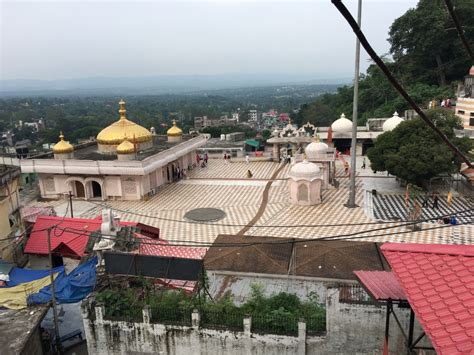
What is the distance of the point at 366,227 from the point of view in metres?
20.9

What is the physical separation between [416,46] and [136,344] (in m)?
48.5

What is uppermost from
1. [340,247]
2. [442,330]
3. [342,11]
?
[342,11]

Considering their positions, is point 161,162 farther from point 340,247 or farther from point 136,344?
point 136,344

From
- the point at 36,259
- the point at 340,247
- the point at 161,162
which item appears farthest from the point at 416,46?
the point at 36,259

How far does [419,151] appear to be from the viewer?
23.6 metres

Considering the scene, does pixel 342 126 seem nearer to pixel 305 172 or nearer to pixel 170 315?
pixel 305 172

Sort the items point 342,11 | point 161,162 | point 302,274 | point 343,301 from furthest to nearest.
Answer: point 161,162 → point 302,274 → point 343,301 → point 342,11

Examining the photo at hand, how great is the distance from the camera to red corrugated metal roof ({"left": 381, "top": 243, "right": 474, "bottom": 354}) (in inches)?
211

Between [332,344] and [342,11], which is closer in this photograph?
[342,11]

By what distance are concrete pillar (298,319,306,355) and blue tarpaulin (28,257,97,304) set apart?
5765mm

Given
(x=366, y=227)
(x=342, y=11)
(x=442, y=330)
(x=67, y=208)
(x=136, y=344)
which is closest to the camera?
(x=342, y=11)

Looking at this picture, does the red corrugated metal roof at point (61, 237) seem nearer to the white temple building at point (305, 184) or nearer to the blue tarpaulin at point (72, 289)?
the blue tarpaulin at point (72, 289)

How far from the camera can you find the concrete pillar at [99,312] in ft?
34.8

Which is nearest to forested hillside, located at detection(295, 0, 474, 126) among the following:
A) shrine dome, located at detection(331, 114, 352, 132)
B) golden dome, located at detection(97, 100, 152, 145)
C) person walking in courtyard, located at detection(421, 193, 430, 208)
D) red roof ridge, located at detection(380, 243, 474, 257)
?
shrine dome, located at detection(331, 114, 352, 132)
